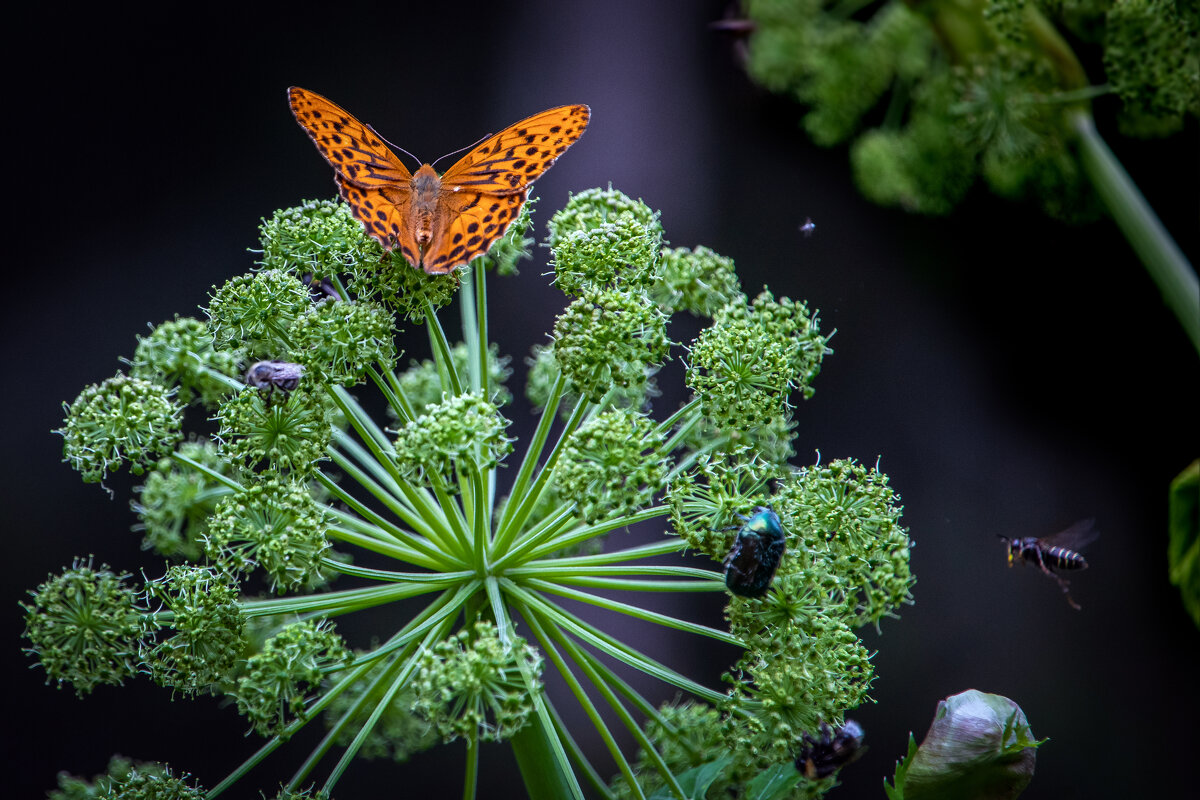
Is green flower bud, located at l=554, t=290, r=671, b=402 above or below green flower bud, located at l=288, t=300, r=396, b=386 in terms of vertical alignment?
below

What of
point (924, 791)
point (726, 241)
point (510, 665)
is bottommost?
point (924, 791)

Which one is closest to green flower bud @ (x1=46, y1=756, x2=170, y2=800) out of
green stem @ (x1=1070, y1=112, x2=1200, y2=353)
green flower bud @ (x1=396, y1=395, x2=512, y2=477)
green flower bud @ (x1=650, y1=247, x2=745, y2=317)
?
green flower bud @ (x1=396, y1=395, x2=512, y2=477)

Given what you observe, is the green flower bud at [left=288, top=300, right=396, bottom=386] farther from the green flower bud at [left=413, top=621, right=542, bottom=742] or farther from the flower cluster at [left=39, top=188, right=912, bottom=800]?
the green flower bud at [left=413, top=621, right=542, bottom=742]

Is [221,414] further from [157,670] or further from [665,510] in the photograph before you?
[665,510]

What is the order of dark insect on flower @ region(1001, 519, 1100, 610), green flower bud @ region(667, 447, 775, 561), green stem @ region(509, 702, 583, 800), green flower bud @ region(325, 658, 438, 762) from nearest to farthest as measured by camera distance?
green flower bud @ region(667, 447, 775, 561) → green stem @ region(509, 702, 583, 800) → dark insect on flower @ region(1001, 519, 1100, 610) → green flower bud @ region(325, 658, 438, 762)

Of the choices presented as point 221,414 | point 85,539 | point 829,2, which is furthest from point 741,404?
point 85,539

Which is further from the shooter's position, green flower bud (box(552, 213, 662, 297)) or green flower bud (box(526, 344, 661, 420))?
green flower bud (box(526, 344, 661, 420))
